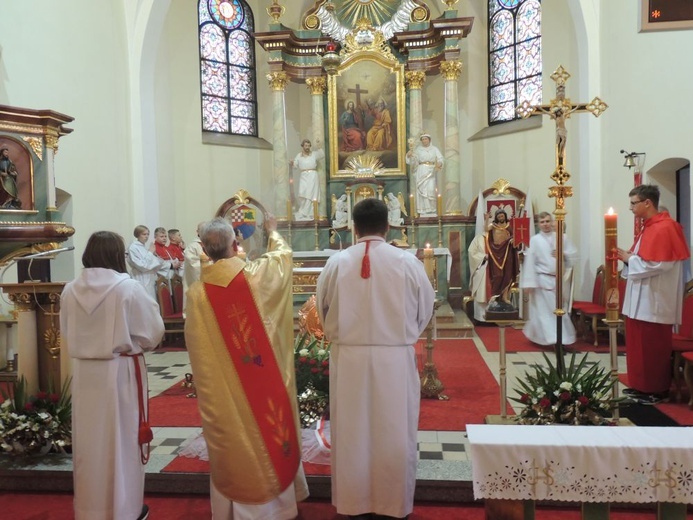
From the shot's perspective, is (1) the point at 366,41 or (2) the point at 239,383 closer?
(2) the point at 239,383

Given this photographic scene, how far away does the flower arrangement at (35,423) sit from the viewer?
13.6ft

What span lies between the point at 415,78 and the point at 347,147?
2116 mm

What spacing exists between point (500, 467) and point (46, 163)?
5.84 meters

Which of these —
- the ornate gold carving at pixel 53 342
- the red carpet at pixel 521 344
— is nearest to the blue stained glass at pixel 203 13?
the red carpet at pixel 521 344

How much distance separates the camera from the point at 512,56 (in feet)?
40.9

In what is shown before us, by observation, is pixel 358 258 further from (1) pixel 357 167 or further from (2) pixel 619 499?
(1) pixel 357 167

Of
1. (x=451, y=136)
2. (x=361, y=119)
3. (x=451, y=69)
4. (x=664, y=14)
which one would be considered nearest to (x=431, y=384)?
(x=664, y=14)

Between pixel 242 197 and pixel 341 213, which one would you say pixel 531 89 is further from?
pixel 242 197

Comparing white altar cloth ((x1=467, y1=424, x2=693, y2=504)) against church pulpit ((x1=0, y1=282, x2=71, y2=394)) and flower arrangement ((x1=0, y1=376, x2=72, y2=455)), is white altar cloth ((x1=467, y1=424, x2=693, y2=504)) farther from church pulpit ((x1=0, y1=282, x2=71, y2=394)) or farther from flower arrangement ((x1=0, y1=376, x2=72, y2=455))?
church pulpit ((x1=0, y1=282, x2=71, y2=394))

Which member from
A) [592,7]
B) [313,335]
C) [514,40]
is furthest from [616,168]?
[313,335]

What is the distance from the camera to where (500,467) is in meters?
2.20

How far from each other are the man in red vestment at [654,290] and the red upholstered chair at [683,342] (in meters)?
0.08

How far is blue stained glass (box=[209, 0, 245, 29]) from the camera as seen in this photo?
13.0m

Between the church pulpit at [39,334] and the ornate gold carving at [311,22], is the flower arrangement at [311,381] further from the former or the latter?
the ornate gold carving at [311,22]
